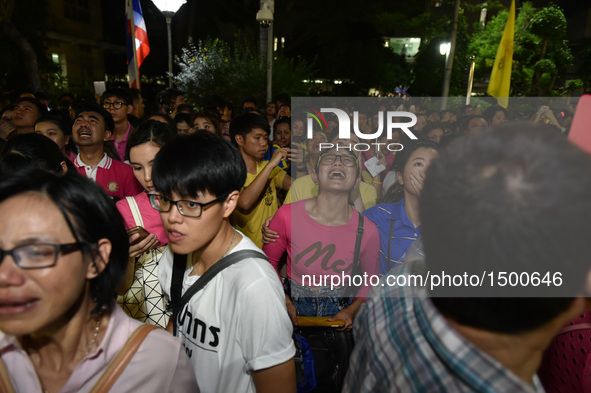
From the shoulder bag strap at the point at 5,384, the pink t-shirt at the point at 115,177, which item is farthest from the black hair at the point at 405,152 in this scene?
the shoulder bag strap at the point at 5,384

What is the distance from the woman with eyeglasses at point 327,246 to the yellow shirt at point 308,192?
73 cm

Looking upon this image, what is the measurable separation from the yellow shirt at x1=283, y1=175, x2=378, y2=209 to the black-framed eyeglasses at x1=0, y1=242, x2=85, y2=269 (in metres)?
2.26

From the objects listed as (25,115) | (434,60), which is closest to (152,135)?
(25,115)

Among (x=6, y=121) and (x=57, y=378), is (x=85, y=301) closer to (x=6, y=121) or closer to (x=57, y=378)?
(x=57, y=378)

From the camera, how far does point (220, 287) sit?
149cm

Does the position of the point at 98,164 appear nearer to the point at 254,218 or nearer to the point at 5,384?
the point at 254,218

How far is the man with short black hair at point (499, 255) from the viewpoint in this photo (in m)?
0.73

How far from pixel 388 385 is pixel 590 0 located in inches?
1635

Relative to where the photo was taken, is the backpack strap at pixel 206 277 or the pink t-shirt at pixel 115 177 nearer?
the backpack strap at pixel 206 277

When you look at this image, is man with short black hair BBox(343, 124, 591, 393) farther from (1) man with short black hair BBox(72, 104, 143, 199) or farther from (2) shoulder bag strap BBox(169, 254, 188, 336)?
(1) man with short black hair BBox(72, 104, 143, 199)

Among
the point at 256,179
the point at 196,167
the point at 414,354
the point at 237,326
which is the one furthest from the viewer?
the point at 256,179

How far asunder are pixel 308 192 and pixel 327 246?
3.12 ft

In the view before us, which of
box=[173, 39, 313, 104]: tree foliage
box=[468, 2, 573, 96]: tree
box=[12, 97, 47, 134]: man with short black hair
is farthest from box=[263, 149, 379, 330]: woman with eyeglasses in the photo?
box=[468, 2, 573, 96]: tree

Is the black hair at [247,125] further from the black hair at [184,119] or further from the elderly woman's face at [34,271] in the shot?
the elderly woman's face at [34,271]
